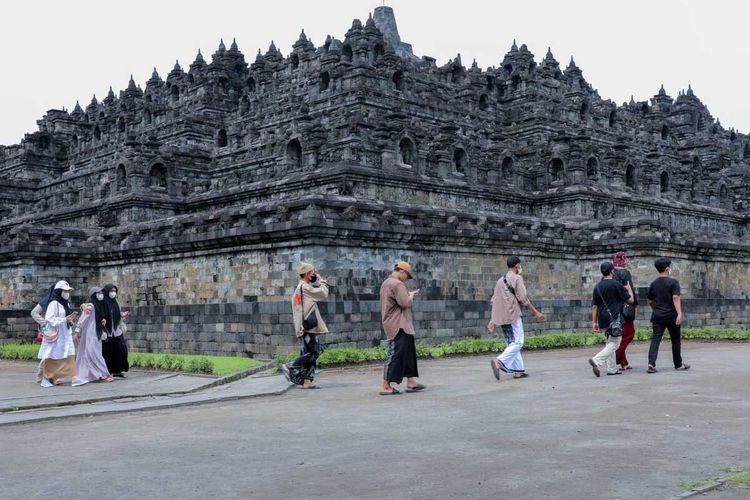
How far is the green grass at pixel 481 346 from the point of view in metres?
20.2

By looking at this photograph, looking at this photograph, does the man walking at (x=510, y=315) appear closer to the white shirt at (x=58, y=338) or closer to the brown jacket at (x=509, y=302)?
the brown jacket at (x=509, y=302)

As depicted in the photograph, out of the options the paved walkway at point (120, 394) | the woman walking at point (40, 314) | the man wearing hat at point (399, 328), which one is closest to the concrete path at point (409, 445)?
the paved walkway at point (120, 394)

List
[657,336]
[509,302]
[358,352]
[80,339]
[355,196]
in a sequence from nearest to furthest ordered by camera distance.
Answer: [509,302] → [657,336] → [80,339] → [358,352] → [355,196]

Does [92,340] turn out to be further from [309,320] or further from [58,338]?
[309,320]

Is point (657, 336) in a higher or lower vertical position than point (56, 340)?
lower

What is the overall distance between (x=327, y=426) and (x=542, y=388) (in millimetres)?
4565

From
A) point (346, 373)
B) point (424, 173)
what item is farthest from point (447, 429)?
point (424, 173)

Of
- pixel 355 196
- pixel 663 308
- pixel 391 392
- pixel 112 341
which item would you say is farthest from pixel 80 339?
pixel 355 196

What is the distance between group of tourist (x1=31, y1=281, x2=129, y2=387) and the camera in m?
17.5

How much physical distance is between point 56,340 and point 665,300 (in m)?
11.4

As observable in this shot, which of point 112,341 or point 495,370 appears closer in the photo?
point 495,370

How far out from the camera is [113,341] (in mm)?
18609

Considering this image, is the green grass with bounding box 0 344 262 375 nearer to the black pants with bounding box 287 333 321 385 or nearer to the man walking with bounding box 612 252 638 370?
the black pants with bounding box 287 333 321 385

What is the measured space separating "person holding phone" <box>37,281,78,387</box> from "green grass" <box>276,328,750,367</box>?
14.4 ft
